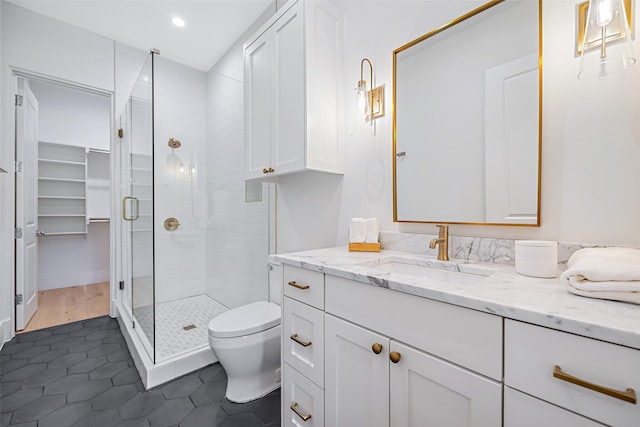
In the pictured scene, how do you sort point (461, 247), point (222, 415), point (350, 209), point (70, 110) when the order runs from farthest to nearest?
point (70, 110) < point (350, 209) < point (222, 415) < point (461, 247)

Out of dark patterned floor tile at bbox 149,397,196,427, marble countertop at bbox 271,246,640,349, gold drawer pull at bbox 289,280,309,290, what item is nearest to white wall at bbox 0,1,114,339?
dark patterned floor tile at bbox 149,397,196,427

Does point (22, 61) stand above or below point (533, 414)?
above

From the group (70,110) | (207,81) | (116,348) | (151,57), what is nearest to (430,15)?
(151,57)

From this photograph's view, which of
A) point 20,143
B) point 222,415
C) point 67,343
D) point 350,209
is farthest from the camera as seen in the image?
point 20,143

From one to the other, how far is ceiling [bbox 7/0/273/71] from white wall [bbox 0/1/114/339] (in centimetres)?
11

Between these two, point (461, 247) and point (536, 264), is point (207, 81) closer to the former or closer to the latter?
point (461, 247)

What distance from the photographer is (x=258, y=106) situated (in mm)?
1821

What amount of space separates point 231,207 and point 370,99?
70.1 inches

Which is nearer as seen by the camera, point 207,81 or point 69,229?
point 207,81

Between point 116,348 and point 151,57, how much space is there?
2.32m

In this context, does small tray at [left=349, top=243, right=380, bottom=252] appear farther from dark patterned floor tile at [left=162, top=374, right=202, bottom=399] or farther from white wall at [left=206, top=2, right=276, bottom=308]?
dark patterned floor tile at [left=162, top=374, right=202, bottom=399]

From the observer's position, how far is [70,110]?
12.4 feet

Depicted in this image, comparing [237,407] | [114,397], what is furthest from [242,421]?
[114,397]

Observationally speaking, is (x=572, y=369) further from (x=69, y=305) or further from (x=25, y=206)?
(x=69, y=305)
